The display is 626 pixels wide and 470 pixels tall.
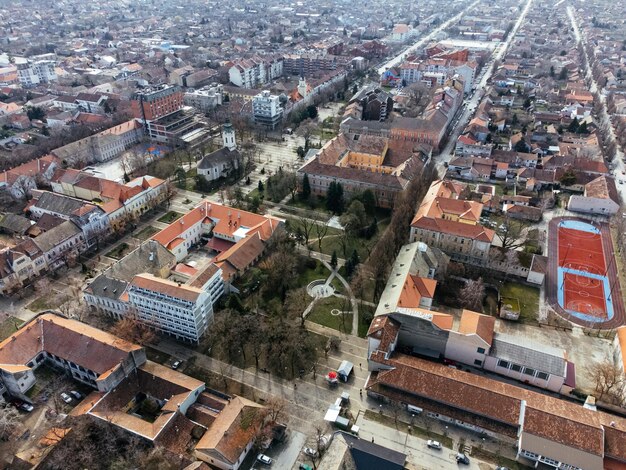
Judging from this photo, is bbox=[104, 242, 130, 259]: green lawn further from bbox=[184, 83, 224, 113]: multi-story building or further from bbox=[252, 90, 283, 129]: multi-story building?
bbox=[184, 83, 224, 113]: multi-story building

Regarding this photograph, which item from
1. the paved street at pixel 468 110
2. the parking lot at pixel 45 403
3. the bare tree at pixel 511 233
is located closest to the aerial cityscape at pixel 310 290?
the parking lot at pixel 45 403

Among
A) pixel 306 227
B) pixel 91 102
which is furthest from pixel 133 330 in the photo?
pixel 91 102

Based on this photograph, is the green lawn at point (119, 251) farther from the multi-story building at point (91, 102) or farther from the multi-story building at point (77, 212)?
the multi-story building at point (91, 102)

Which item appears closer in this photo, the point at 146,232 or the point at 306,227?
the point at 306,227

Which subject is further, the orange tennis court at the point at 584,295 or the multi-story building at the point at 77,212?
the multi-story building at the point at 77,212

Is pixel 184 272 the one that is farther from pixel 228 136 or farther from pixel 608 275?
pixel 608 275
